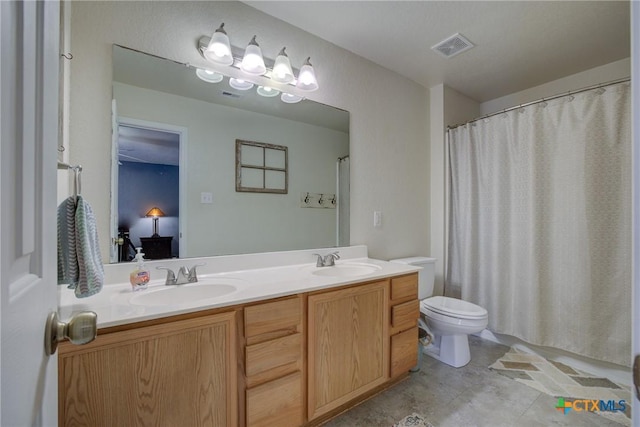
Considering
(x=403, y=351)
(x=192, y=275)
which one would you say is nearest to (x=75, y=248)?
(x=192, y=275)

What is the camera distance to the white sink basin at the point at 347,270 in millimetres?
1731

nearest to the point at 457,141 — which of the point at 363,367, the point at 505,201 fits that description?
the point at 505,201

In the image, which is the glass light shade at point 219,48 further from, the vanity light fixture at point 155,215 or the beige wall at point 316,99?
the vanity light fixture at point 155,215

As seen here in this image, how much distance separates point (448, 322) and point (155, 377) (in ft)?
5.74

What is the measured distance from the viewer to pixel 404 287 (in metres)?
1.65

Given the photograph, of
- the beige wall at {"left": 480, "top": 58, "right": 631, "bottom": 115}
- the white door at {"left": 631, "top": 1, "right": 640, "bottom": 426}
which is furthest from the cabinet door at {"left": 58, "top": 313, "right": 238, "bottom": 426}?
the beige wall at {"left": 480, "top": 58, "right": 631, "bottom": 115}

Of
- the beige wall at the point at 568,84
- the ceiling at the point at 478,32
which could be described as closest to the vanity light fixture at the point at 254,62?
the ceiling at the point at 478,32

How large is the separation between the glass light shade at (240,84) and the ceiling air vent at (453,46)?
1.40 m

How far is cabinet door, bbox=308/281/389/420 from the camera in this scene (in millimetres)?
1294

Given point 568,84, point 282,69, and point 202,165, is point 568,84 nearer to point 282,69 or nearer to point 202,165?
point 282,69

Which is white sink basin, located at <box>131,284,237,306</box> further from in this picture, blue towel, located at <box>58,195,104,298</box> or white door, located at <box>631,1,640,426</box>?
white door, located at <box>631,1,640,426</box>

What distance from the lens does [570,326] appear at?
1.94 metres

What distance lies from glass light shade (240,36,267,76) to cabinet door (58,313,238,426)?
1.33 meters

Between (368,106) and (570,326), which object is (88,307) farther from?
(570,326)
